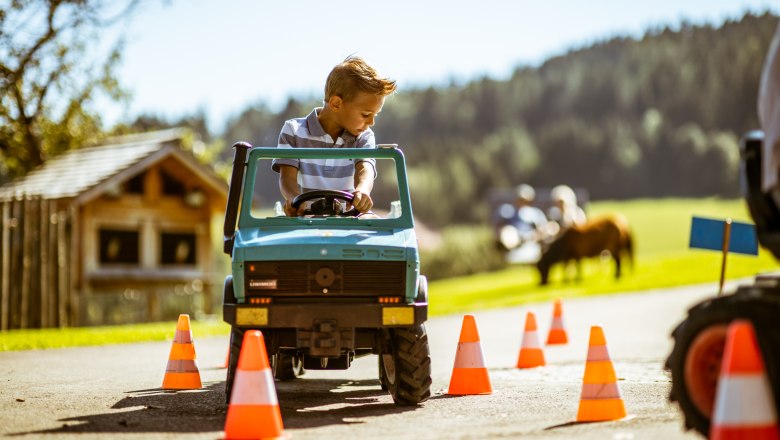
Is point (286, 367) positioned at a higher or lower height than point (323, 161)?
lower

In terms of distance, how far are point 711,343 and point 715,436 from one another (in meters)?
0.90

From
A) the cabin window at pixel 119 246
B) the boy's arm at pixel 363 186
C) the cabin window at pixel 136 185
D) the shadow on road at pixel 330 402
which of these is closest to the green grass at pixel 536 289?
the cabin window at pixel 119 246

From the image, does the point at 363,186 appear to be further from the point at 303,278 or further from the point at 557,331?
the point at 557,331

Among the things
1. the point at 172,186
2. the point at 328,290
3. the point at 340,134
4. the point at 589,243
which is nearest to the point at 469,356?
the point at 328,290

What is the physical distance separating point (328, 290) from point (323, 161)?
1526 mm

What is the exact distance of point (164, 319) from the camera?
30109mm

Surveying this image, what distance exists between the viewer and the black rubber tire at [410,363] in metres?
8.44

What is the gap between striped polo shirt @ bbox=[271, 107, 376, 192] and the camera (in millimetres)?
9297

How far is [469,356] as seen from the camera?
9469 mm

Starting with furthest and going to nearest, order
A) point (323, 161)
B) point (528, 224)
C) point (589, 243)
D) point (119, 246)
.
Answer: point (528, 224) < point (589, 243) < point (119, 246) < point (323, 161)

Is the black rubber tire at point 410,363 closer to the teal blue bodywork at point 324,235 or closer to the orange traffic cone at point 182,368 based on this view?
the teal blue bodywork at point 324,235

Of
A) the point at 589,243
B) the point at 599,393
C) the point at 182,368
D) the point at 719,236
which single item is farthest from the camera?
the point at 589,243

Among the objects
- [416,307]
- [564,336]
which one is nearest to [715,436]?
[416,307]

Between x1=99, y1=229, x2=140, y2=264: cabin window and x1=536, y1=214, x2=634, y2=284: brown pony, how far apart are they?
13.3 meters
